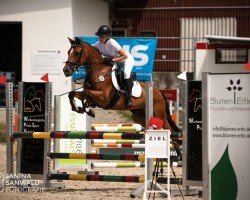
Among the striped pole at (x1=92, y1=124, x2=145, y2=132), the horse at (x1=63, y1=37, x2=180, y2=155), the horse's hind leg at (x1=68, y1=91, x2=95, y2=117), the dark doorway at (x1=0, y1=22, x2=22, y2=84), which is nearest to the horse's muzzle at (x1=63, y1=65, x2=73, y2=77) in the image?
the horse at (x1=63, y1=37, x2=180, y2=155)

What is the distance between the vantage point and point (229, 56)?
2422 cm

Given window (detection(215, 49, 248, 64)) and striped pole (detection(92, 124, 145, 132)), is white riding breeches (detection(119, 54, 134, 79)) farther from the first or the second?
window (detection(215, 49, 248, 64))

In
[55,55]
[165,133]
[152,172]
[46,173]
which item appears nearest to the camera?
[165,133]

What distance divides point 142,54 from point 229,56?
268 centimetres

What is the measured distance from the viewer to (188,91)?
10406mm

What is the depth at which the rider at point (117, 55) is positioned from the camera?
13102 mm

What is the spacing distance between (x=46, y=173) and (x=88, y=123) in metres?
1.88

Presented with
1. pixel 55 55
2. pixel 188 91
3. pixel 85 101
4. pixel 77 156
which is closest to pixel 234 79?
pixel 188 91

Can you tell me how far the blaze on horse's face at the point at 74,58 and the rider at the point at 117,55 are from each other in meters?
0.38

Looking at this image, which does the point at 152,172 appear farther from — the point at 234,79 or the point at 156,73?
the point at 156,73

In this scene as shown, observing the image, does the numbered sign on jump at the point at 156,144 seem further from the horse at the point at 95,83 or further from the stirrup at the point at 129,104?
the stirrup at the point at 129,104

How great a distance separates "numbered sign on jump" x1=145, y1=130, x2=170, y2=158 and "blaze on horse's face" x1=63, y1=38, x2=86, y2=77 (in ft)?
12.6

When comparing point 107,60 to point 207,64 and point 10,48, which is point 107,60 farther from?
point 10,48

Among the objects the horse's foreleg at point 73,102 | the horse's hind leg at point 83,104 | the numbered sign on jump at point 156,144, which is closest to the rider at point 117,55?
the horse's hind leg at point 83,104
